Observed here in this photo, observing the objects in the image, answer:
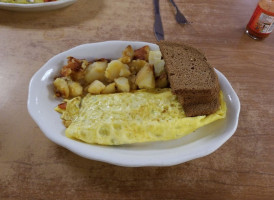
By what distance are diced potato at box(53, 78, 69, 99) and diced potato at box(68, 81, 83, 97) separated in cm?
2

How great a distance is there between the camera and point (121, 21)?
1852mm

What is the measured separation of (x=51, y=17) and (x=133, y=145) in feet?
4.28

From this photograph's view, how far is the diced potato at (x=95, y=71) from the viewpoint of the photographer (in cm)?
125

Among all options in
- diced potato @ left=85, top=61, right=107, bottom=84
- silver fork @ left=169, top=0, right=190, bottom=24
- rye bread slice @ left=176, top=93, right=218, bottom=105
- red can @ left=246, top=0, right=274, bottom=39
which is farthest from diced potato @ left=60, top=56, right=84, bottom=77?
red can @ left=246, top=0, right=274, bottom=39

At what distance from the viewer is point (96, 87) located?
1203mm

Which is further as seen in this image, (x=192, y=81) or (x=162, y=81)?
(x=162, y=81)

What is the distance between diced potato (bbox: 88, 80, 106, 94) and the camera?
3.95ft

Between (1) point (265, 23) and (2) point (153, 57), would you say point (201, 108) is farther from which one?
(1) point (265, 23)

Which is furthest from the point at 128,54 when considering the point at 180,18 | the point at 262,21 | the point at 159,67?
the point at 262,21

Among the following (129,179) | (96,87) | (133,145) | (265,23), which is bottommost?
(129,179)

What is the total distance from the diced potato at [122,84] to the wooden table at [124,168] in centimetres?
39

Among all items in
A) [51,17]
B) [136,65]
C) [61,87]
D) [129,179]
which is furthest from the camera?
[51,17]

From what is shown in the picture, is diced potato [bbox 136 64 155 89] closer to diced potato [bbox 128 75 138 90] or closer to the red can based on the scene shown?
diced potato [bbox 128 75 138 90]

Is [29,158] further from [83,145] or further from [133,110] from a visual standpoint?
[133,110]
